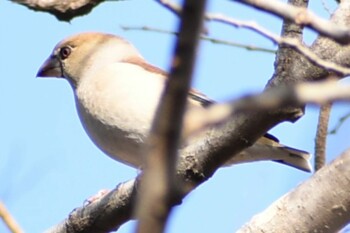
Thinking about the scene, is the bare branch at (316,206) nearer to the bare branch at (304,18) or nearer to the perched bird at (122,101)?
the perched bird at (122,101)

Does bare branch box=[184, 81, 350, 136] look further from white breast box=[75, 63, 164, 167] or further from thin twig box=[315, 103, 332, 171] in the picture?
white breast box=[75, 63, 164, 167]

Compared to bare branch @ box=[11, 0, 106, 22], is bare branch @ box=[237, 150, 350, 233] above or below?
below

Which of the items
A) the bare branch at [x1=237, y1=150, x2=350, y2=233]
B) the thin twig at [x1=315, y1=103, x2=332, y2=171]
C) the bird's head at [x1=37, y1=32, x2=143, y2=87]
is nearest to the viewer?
the bare branch at [x1=237, y1=150, x2=350, y2=233]

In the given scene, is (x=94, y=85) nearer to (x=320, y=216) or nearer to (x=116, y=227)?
(x=116, y=227)

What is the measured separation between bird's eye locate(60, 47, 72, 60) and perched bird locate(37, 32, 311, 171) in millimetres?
141

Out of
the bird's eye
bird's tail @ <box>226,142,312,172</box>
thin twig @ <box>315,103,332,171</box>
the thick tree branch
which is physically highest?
the thick tree branch

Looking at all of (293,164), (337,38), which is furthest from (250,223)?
(337,38)

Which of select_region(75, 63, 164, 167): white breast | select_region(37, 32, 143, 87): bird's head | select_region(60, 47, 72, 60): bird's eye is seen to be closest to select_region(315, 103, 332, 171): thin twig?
select_region(75, 63, 164, 167): white breast

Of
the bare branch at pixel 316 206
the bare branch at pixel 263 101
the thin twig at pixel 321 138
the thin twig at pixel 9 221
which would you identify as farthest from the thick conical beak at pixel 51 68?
the bare branch at pixel 263 101

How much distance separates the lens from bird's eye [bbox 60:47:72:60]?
478cm

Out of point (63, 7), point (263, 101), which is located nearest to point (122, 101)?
point (63, 7)

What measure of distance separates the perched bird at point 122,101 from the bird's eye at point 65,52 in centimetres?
14

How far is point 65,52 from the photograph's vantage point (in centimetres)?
479

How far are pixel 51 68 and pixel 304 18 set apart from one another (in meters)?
3.69
